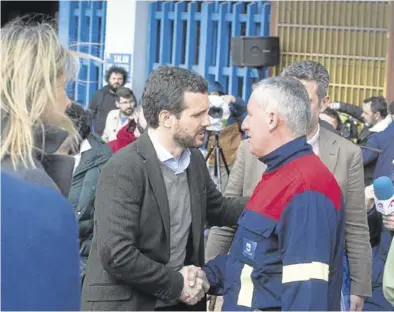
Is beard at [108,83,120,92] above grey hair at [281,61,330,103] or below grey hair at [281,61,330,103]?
below

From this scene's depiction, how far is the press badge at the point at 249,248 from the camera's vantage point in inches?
127

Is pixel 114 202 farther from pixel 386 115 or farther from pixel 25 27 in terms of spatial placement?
pixel 386 115

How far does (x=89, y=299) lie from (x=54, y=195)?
4.76 feet

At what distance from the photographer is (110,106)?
1289 cm

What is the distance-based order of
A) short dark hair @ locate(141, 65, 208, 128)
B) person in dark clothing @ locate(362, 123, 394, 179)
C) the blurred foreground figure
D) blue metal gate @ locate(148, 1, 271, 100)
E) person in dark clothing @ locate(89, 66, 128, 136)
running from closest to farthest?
the blurred foreground figure
short dark hair @ locate(141, 65, 208, 128)
person in dark clothing @ locate(362, 123, 394, 179)
person in dark clothing @ locate(89, 66, 128, 136)
blue metal gate @ locate(148, 1, 271, 100)

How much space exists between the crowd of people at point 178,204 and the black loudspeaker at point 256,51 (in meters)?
8.01

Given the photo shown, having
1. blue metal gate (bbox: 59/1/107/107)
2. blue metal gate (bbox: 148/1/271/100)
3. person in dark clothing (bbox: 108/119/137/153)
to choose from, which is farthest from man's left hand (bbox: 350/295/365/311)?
blue metal gate (bbox: 59/1/107/107)

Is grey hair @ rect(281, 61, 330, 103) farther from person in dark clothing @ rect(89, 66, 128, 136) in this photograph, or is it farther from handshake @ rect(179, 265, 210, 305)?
person in dark clothing @ rect(89, 66, 128, 136)

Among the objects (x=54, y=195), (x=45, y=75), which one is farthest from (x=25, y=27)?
(x=54, y=195)

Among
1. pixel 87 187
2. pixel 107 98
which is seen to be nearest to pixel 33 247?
pixel 87 187

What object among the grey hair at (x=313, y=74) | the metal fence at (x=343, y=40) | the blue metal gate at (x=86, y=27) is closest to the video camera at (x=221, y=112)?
the metal fence at (x=343, y=40)

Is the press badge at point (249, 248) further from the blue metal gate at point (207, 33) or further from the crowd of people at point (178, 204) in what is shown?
the blue metal gate at point (207, 33)

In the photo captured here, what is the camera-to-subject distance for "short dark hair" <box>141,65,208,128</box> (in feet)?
12.1

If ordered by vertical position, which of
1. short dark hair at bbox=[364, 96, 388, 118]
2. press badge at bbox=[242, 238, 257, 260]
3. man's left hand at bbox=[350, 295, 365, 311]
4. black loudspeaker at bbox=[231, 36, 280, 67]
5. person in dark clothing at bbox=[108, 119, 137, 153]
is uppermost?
black loudspeaker at bbox=[231, 36, 280, 67]
